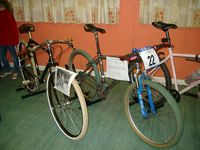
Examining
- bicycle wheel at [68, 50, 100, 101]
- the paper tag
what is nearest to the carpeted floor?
bicycle wheel at [68, 50, 100, 101]

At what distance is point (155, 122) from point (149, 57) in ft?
2.60

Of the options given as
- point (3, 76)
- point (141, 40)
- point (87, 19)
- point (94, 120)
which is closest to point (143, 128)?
point (94, 120)

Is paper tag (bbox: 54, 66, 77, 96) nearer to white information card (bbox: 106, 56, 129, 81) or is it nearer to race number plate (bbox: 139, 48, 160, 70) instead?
white information card (bbox: 106, 56, 129, 81)

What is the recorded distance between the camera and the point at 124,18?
269 cm

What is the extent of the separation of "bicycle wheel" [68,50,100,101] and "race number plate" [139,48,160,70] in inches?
26.0

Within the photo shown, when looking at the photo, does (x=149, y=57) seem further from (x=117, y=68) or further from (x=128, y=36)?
(x=128, y=36)

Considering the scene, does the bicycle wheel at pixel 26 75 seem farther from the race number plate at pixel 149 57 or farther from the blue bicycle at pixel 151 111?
the race number plate at pixel 149 57

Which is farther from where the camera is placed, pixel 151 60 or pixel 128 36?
pixel 128 36

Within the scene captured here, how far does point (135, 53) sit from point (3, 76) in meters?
2.57

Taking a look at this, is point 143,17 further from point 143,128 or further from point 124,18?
point 143,128

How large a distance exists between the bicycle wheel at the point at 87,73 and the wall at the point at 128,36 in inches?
16.3

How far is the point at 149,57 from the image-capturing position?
1.58m

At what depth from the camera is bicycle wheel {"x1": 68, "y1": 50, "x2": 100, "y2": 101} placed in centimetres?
213

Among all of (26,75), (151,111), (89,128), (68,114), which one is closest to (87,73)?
(68,114)
